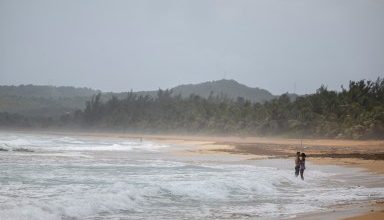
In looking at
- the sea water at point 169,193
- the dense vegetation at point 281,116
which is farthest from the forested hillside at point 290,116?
the sea water at point 169,193

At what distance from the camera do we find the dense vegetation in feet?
164

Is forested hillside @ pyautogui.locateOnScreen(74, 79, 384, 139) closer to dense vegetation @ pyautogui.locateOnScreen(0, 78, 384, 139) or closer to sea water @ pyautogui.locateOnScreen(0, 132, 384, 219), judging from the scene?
dense vegetation @ pyautogui.locateOnScreen(0, 78, 384, 139)

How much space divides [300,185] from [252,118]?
50350 mm

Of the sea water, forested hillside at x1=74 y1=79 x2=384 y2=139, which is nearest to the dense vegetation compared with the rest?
forested hillside at x1=74 y1=79 x2=384 y2=139

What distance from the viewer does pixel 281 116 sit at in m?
61.5

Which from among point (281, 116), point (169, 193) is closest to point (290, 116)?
point (281, 116)

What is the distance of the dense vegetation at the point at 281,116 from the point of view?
49969 mm

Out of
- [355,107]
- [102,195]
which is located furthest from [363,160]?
[355,107]

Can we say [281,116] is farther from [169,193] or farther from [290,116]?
[169,193]

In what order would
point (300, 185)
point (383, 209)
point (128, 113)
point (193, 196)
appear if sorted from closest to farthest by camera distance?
point (383, 209)
point (193, 196)
point (300, 185)
point (128, 113)

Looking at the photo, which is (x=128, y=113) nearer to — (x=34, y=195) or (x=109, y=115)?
(x=109, y=115)

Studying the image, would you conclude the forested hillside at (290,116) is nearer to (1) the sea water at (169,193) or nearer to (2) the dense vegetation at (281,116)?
(2) the dense vegetation at (281,116)

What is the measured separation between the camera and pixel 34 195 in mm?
13680

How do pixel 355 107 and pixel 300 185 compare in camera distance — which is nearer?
pixel 300 185
